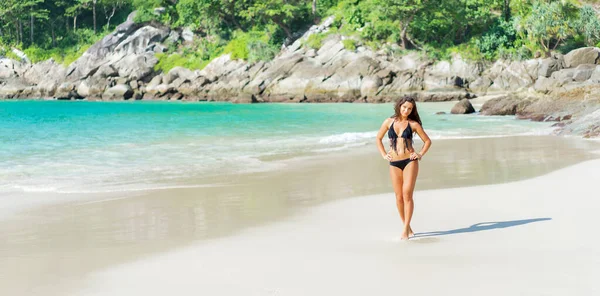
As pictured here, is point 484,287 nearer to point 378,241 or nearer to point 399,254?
point 399,254

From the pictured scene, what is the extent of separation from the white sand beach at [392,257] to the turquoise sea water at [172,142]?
5.15 meters

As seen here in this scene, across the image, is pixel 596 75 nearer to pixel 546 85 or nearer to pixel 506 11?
pixel 546 85

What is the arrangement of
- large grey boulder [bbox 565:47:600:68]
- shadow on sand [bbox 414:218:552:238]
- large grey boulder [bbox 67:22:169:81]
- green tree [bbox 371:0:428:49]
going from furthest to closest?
large grey boulder [bbox 67:22:169:81], green tree [bbox 371:0:428:49], large grey boulder [bbox 565:47:600:68], shadow on sand [bbox 414:218:552:238]

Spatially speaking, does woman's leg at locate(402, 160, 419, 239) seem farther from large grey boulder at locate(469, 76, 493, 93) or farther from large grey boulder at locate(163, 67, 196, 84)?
large grey boulder at locate(163, 67, 196, 84)

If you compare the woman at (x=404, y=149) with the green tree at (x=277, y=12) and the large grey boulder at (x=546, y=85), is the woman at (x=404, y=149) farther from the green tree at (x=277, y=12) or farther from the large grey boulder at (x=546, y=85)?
the green tree at (x=277, y=12)

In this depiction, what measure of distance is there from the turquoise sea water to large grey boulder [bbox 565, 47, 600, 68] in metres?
11.2

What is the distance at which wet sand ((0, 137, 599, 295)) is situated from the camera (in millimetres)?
6234

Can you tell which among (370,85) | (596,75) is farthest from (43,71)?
(596,75)

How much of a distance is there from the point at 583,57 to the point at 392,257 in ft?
132

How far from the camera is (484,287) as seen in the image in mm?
5059

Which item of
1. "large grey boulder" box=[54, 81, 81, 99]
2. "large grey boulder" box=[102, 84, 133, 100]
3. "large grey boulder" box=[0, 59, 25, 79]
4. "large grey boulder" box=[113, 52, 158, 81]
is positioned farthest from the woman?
"large grey boulder" box=[0, 59, 25, 79]

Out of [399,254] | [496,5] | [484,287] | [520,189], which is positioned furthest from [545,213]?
[496,5]

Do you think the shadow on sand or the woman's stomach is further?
the shadow on sand

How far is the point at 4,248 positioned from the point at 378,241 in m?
3.82
